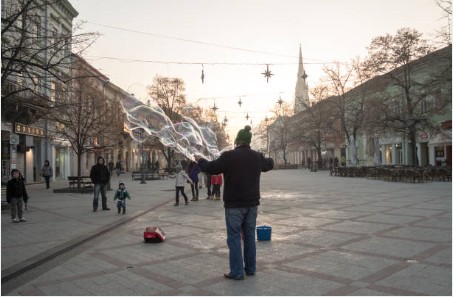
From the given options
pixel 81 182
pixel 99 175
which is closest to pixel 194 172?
pixel 99 175

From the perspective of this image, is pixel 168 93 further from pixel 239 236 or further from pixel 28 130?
pixel 239 236

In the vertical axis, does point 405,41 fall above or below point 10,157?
above

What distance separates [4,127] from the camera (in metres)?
27.9

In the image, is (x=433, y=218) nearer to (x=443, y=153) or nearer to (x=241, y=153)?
(x=241, y=153)

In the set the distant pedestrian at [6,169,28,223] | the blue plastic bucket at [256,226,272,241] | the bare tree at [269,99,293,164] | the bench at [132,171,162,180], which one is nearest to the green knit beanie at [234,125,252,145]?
the blue plastic bucket at [256,226,272,241]

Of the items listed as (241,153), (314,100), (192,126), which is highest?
(314,100)

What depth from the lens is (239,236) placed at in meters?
6.27

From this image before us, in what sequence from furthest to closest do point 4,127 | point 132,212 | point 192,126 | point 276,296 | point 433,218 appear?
point 4,127, point 132,212, point 192,126, point 433,218, point 276,296

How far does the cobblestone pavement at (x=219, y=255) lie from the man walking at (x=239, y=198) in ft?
0.93

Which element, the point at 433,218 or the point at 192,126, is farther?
the point at 192,126

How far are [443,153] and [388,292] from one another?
1668 inches

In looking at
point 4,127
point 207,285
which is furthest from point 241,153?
point 4,127

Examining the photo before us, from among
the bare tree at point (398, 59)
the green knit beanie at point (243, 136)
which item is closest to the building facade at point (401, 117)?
the bare tree at point (398, 59)

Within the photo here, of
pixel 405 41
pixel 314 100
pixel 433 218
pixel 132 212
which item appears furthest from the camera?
pixel 314 100
